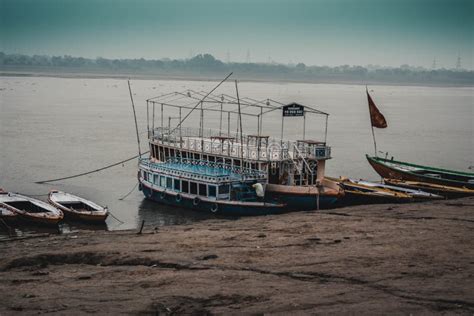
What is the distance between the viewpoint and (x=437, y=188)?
34.2 metres

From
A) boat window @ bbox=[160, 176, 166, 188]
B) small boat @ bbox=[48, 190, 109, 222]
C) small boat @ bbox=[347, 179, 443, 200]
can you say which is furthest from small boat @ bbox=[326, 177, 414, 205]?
small boat @ bbox=[48, 190, 109, 222]

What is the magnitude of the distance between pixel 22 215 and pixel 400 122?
75.3 meters

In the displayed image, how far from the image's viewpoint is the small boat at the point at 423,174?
36.8m

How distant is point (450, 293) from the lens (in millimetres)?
15031

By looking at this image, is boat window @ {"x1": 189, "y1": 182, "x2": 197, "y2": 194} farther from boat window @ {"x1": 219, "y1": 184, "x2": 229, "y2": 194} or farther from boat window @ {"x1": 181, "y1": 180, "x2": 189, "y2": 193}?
boat window @ {"x1": 219, "y1": 184, "x2": 229, "y2": 194}

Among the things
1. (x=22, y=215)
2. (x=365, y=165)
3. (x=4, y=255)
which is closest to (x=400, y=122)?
(x=365, y=165)

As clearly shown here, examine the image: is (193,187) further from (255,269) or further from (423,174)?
(255,269)

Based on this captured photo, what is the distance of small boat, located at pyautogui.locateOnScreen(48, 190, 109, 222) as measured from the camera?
29.9m

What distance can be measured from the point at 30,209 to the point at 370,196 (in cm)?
1576

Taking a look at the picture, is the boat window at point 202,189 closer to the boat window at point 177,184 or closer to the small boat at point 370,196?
the boat window at point 177,184

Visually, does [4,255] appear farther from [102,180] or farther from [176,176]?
[102,180]

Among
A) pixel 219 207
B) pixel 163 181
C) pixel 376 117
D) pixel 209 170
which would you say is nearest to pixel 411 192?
pixel 376 117

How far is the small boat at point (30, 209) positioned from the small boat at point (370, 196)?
1339cm

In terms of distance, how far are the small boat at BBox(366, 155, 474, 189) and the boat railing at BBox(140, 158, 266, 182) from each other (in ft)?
32.6
